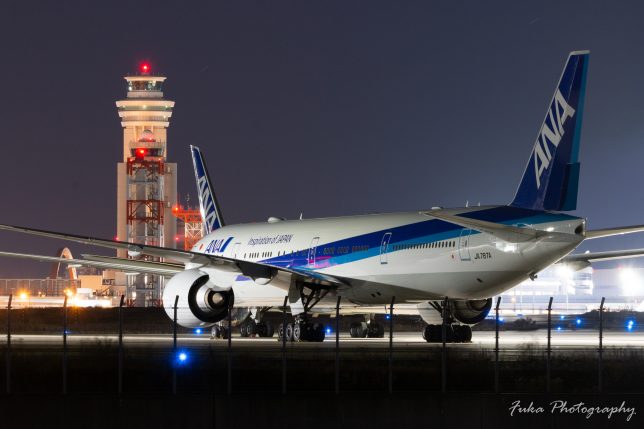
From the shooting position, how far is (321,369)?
86.2ft

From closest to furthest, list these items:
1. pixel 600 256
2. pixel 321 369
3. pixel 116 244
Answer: pixel 321 369
pixel 116 244
pixel 600 256

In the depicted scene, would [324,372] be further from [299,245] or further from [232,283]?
[232,283]

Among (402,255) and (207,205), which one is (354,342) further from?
(207,205)

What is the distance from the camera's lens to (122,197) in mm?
121125

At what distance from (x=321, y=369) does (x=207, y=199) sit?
25564 millimetres

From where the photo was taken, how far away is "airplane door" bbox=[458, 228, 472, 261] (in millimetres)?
33625

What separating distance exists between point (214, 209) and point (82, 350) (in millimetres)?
21829

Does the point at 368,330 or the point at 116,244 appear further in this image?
the point at 368,330

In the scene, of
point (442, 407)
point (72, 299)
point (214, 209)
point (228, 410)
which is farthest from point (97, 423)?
point (72, 299)

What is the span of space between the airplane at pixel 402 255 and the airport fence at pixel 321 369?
295 centimetres

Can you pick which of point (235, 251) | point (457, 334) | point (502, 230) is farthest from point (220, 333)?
point (502, 230)

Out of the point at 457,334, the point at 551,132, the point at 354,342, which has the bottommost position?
the point at 354,342

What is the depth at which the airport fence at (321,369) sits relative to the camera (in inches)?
922

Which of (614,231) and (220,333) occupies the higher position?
(614,231)
